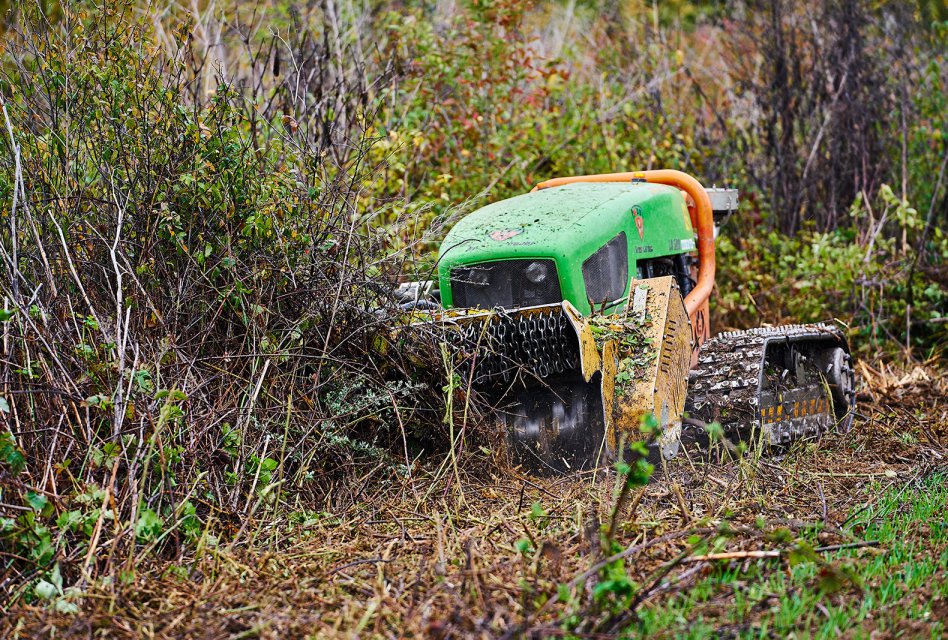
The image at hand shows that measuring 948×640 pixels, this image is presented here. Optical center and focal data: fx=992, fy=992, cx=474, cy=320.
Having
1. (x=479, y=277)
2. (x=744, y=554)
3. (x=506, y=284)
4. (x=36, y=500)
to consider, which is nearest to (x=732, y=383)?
(x=506, y=284)

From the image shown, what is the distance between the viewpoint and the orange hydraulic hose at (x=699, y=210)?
573cm

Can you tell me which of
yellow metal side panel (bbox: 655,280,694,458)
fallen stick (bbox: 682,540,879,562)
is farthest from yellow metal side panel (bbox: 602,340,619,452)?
fallen stick (bbox: 682,540,879,562)

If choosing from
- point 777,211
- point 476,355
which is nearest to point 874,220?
point 777,211

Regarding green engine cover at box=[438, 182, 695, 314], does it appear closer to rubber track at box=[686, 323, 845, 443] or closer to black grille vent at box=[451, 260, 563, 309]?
black grille vent at box=[451, 260, 563, 309]

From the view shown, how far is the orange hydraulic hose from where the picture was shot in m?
5.73

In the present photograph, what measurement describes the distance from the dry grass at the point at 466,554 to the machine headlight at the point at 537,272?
3.13 ft

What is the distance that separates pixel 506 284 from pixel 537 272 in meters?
0.18

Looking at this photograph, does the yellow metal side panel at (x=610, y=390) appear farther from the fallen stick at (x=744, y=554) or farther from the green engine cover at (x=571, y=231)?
the fallen stick at (x=744, y=554)

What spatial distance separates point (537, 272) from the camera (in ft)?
15.9

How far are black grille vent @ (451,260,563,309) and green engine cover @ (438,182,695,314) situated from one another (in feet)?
0.08

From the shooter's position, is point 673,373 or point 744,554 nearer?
point 744,554

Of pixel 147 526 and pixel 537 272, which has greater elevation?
pixel 537 272

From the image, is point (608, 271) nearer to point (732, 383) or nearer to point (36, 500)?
point (732, 383)

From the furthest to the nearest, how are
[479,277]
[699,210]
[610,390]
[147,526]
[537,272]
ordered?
1. [699,210]
2. [479,277]
3. [537,272]
4. [610,390]
5. [147,526]
